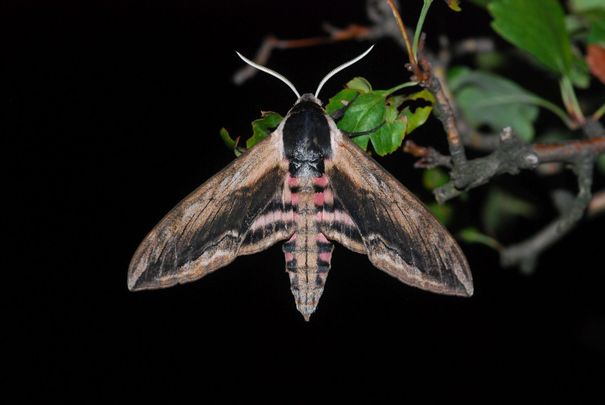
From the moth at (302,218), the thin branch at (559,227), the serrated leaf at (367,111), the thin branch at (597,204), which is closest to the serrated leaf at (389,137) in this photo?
the serrated leaf at (367,111)

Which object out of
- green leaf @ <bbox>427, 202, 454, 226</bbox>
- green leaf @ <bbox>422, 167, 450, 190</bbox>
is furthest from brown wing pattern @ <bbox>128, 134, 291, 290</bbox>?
green leaf @ <bbox>427, 202, 454, 226</bbox>

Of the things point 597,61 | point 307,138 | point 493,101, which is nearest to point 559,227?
point 597,61

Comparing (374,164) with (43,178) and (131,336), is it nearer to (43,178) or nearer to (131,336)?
(43,178)

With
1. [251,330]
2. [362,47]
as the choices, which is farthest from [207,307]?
[362,47]

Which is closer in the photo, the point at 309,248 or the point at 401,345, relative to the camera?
the point at 309,248

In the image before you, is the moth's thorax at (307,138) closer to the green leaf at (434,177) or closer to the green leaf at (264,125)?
the green leaf at (264,125)

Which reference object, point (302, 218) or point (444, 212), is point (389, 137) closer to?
point (302, 218)
